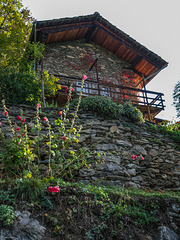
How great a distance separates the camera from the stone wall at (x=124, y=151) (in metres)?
5.31

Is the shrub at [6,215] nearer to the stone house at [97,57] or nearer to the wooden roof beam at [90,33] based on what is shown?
the stone house at [97,57]

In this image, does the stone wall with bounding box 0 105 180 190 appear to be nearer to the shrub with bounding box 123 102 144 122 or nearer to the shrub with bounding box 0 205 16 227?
the shrub with bounding box 123 102 144 122

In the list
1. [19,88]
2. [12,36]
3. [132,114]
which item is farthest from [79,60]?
[19,88]

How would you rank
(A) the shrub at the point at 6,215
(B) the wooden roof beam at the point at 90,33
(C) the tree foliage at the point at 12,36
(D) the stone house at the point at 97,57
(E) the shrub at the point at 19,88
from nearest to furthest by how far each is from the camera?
(A) the shrub at the point at 6,215, (E) the shrub at the point at 19,88, (C) the tree foliage at the point at 12,36, (D) the stone house at the point at 97,57, (B) the wooden roof beam at the point at 90,33

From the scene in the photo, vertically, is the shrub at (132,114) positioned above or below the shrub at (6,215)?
above

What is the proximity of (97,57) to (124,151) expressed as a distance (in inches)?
276

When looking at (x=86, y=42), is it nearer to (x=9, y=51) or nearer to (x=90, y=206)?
(x=9, y=51)

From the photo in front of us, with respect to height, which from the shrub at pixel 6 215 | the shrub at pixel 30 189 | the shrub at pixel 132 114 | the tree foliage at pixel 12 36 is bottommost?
the shrub at pixel 6 215

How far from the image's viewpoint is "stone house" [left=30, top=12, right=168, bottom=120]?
989cm

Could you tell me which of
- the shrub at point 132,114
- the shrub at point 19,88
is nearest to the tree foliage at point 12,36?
the shrub at point 19,88

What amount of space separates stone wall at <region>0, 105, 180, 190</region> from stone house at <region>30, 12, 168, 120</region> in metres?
3.19

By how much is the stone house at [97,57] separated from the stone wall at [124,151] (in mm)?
3191

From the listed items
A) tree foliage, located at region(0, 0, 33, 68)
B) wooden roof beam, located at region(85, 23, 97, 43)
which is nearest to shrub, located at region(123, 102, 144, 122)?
tree foliage, located at region(0, 0, 33, 68)

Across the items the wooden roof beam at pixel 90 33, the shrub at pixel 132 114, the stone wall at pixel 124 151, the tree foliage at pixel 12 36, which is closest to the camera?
the stone wall at pixel 124 151
